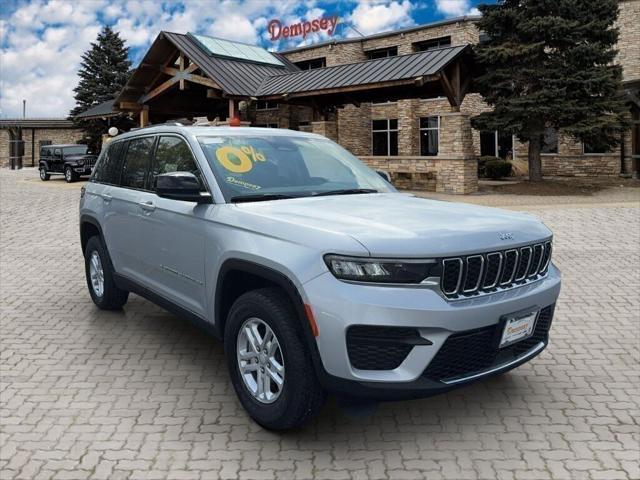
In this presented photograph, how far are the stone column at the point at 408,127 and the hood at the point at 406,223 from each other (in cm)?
3086

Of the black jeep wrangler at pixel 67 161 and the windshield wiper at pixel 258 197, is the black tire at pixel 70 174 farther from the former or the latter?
the windshield wiper at pixel 258 197

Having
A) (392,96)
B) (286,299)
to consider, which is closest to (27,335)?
(286,299)

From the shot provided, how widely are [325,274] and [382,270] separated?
30 centimetres

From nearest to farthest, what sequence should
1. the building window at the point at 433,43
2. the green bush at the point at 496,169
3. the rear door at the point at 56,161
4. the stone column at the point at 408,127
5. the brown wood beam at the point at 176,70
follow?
the brown wood beam at the point at 176,70 → the green bush at the point at 496,169 → the rear door at the point at 56,161 → the stone column at the point at 408,127 → the building window at the point at 433,43

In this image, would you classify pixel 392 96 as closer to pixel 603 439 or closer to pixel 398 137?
pixel 398 137

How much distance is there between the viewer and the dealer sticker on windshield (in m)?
3.50

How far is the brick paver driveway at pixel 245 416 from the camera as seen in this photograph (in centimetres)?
333

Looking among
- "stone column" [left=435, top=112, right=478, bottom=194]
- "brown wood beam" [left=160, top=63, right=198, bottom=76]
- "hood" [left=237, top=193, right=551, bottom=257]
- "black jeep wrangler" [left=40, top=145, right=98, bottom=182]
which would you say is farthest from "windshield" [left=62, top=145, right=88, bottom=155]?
"hood" [left=237, top=193, right=551, bottom=257]

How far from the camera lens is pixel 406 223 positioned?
137 inches

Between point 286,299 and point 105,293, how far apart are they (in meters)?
3.44

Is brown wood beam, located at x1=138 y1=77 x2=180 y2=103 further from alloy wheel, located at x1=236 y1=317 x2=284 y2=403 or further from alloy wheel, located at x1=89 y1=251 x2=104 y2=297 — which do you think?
alloy wheel, located at x1=236 y1=317 x2=284 y2=403

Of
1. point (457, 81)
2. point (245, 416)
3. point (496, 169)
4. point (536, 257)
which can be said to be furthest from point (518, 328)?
point (496, 169)

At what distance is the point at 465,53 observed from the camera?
70.8 ft

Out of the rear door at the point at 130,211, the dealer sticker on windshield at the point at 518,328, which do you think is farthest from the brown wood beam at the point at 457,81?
the dealer sticker on windshield at the point at 518,328
